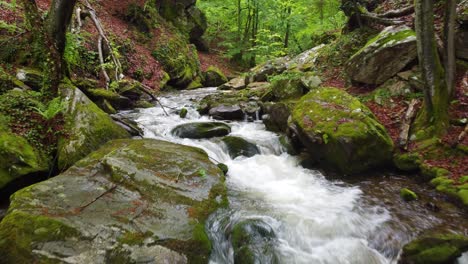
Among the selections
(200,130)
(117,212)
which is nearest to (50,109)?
(117,212)

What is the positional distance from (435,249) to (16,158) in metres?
6.21

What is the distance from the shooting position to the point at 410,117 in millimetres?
6473

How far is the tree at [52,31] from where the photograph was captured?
5.91 m

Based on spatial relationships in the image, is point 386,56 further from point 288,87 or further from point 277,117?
point 277,117

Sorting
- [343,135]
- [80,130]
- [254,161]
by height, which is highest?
[80,130]

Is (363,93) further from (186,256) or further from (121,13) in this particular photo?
(121,13)

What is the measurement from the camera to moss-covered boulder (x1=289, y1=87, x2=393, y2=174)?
19.6 ft

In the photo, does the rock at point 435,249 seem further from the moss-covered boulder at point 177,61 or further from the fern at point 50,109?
the moss-covered boulder at point 177,61

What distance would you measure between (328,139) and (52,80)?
20.3 ft

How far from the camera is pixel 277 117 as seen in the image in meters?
8.59

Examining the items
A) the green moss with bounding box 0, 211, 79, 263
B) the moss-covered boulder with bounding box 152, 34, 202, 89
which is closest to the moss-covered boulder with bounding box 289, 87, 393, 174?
the green moss with bounding box 0, 211, 79, 263

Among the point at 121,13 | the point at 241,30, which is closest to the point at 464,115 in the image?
the point at 121,13

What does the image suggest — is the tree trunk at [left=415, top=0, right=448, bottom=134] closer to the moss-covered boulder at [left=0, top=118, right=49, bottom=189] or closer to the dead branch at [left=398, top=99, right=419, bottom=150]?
the dead branch at [left=398, top=99, right=419, bottom=150]

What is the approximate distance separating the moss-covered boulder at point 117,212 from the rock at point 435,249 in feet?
8.83
